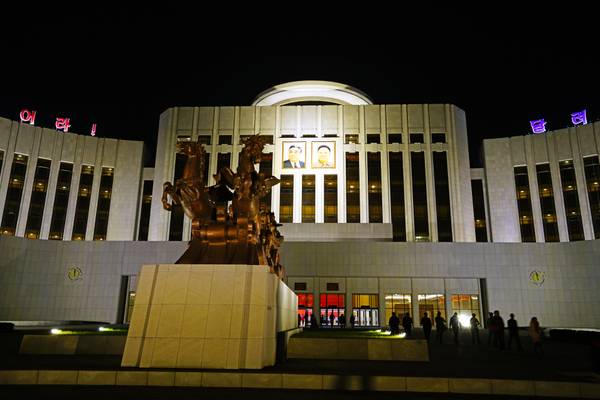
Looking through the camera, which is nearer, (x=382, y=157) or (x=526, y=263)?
(x=526, y=263)

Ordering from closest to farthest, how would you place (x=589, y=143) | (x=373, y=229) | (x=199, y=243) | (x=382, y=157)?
(x=199, y=243), (x=373, y=229), (x=589, y=143), (x=382, y=157)

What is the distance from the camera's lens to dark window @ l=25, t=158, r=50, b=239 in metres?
50.6

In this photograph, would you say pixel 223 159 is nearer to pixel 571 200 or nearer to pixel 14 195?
pixel 14 195

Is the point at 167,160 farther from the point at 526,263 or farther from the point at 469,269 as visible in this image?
the point at 526,263

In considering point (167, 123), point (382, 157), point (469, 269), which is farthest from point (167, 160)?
point (469, 269)

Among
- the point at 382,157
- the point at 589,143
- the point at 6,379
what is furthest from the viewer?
the point at 382,157

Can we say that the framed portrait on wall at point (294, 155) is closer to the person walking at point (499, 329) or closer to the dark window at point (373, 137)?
the dark window at point (373, 137)

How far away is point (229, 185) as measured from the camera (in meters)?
14.7

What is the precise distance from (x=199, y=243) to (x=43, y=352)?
20.6 feet

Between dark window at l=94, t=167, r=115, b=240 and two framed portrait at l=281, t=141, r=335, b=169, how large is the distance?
22755mm

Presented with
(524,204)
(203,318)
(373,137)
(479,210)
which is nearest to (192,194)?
(203,318)

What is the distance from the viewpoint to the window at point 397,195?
52094 mm

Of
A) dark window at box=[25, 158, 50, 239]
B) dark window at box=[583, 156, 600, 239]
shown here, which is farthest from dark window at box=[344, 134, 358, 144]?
dark window at box=[25, 158, 50, 239]

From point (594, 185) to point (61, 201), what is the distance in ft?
210
